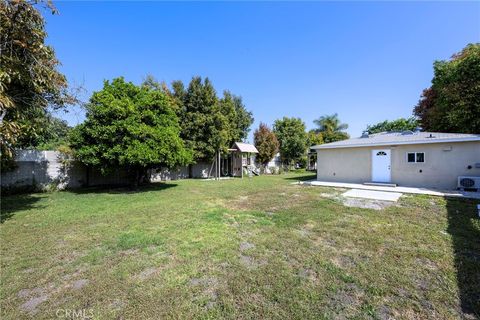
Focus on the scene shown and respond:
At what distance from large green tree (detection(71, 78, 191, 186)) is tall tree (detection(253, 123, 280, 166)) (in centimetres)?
1389

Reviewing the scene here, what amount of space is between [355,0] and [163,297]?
10668 mm

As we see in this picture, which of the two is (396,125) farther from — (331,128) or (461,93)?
(461,93)

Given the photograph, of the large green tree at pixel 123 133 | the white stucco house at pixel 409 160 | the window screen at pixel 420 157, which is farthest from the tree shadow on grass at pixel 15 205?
the window screen at pixel 420 157

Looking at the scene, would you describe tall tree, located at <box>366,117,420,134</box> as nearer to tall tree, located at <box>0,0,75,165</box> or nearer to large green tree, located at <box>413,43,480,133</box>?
large green tree, located at <box>413,43,480,133</box>

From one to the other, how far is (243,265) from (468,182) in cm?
1151

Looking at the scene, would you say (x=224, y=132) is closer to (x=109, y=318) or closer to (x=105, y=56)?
(x=105, y=56)

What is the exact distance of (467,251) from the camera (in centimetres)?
360

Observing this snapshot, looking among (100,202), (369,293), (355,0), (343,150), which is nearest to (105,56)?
(100,202)

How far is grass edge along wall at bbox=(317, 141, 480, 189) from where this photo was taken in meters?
9.55

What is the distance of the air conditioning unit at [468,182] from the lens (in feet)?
29.5

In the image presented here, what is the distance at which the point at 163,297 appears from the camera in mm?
2455

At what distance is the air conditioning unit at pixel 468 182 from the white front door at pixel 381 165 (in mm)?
2669

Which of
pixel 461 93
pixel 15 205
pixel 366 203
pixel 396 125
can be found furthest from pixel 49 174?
pixel 396 125

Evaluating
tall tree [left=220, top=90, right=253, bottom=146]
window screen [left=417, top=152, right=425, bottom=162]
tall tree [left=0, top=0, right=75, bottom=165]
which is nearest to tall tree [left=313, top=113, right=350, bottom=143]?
tall tree [left=220, top=90, right=253, bottom=146]
